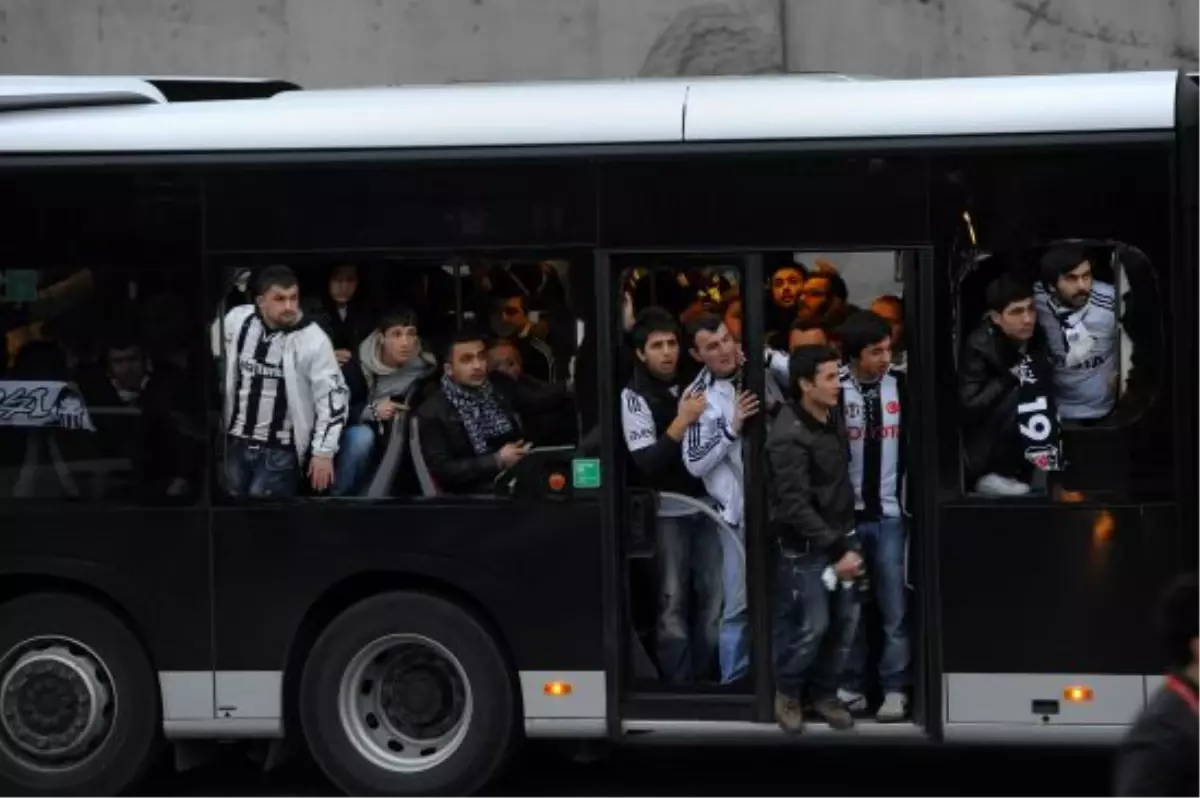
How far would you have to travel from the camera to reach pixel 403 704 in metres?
9.02

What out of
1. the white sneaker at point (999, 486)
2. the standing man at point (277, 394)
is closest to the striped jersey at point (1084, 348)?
the white sneaker at point (999, 486)

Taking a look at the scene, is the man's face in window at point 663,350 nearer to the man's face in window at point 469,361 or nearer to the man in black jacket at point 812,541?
the man in black jacket at point 812,541

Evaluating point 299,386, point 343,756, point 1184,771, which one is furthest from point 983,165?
point 1184,771

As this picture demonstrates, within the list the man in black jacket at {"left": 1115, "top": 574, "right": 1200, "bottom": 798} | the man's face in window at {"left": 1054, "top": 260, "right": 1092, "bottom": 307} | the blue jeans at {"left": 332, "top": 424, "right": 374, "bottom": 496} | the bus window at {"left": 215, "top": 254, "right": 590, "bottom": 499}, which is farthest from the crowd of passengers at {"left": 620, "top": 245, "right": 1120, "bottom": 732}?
the man in black jacket at {"left": 1115, "top": 574, "right": 1200, "bottom": 798}

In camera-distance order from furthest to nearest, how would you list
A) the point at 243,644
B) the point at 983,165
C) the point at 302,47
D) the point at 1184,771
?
the point at 302,47, the point at 243,644, the point at 983,165, the point at 1184,771

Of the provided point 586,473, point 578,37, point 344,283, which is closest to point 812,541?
point 586,473

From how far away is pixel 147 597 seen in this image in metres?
8.96

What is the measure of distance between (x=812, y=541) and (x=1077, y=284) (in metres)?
1.39

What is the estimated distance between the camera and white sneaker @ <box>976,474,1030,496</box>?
836 cm

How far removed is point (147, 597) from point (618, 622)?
6.27ft

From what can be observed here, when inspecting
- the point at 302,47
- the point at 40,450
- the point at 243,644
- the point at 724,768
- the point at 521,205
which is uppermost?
the point at 302,47

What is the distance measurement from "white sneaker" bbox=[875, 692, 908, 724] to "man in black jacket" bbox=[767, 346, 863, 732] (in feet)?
0.48

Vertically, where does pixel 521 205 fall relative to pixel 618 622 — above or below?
above

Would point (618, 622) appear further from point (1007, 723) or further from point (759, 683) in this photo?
point (1007, 723)
